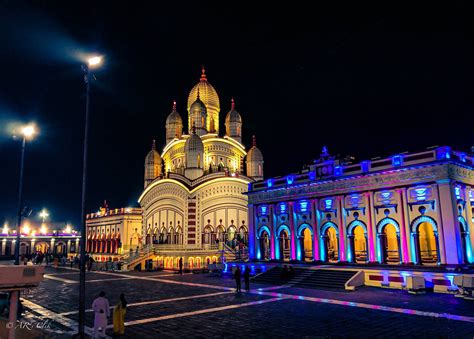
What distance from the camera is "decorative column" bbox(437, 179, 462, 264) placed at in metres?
22.5

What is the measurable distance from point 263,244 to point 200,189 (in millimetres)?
13313

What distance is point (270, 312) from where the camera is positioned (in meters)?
16.9

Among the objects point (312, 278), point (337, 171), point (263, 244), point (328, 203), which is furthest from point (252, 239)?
point (337, 171)

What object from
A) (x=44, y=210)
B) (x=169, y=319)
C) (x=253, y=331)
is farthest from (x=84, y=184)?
(x=44, y=210)

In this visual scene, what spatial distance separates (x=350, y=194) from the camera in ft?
92.1

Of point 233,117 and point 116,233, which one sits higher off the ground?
point 233,117

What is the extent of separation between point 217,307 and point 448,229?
14.2 metres

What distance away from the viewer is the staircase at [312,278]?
81.0ft

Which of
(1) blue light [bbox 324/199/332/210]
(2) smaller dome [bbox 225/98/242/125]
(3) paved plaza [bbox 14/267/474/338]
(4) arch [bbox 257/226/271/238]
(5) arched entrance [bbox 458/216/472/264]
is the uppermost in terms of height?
(2) smaller dome [bbox 225/98/242/125]

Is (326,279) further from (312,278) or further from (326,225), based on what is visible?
(326,225)

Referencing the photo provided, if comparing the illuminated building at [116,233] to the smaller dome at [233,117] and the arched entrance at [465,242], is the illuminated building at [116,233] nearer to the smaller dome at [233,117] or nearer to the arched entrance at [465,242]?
the smaller dome at [233,117]

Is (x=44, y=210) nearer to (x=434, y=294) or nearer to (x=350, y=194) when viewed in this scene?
(x=350, y=194)

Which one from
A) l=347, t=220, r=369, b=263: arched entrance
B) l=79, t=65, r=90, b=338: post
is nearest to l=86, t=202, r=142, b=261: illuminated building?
l=347, t=220, r=369, b=263: arched entrance

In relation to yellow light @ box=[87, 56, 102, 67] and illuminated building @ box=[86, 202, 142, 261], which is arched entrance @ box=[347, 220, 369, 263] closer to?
yellow light @ box=[87, 56, 102, 67]
